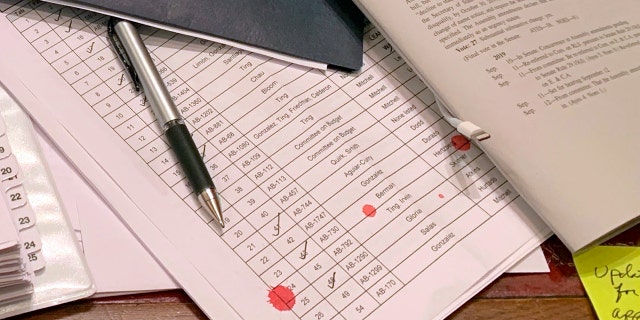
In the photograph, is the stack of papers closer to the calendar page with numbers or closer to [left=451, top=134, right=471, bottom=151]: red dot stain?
the calendar page with numbers

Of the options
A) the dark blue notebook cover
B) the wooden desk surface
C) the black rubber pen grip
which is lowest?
the wooden desk surface

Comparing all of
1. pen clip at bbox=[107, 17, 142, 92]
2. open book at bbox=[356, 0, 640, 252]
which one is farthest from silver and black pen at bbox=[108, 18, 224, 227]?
open book at bbox=[356, 0, 640, 252]

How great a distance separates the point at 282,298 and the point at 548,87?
0.77 ft

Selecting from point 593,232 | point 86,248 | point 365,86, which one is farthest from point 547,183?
point 86,248

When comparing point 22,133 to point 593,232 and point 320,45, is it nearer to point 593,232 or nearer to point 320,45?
point 320,45

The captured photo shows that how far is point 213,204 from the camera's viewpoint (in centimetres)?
48

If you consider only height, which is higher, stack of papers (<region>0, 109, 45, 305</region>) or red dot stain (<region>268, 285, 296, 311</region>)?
stack of papers (<region>0, 109, 45, 305</region>)

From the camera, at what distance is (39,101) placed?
531mm

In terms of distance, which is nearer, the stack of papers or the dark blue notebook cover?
the stack of papers

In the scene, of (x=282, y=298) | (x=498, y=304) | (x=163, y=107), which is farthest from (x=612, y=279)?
(x=163, y=107)

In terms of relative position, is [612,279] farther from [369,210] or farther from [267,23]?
[267,23]

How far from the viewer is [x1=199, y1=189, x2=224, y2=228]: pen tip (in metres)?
0.48

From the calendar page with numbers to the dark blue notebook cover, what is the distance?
15 millimetres

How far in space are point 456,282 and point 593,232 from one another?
0.09 meters
